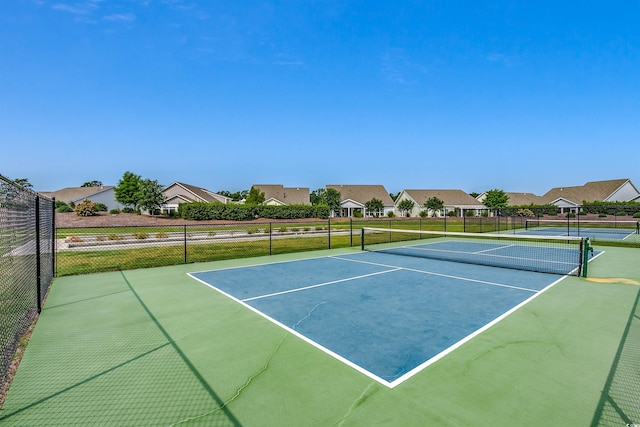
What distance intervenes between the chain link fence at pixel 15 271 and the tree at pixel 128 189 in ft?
151

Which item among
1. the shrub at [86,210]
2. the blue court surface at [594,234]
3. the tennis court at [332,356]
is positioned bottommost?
the tennis court at [332,356]

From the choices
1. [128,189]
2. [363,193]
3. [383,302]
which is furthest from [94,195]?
[383,302]

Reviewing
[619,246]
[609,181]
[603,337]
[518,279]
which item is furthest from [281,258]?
[609,181]

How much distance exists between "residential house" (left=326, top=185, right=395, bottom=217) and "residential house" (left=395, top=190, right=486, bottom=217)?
345 cm

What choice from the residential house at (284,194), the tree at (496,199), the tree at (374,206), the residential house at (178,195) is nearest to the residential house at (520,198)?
the tree at (496,199)

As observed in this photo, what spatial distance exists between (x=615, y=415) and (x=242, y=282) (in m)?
8.19

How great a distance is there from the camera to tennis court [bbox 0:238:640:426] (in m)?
3.48

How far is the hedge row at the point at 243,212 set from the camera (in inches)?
1571

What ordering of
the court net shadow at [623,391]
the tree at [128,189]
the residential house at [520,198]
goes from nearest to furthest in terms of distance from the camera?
the court net shadow at [623,391]
the tree at [128,189]
the residential house at [520,198]

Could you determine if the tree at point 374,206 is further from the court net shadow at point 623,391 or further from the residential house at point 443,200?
the court net shadow at point 623,391

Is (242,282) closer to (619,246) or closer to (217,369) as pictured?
(217,369)

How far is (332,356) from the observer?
15.5 ft

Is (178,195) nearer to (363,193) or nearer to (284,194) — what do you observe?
(284,194)

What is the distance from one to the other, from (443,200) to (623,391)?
67298 millimetres
